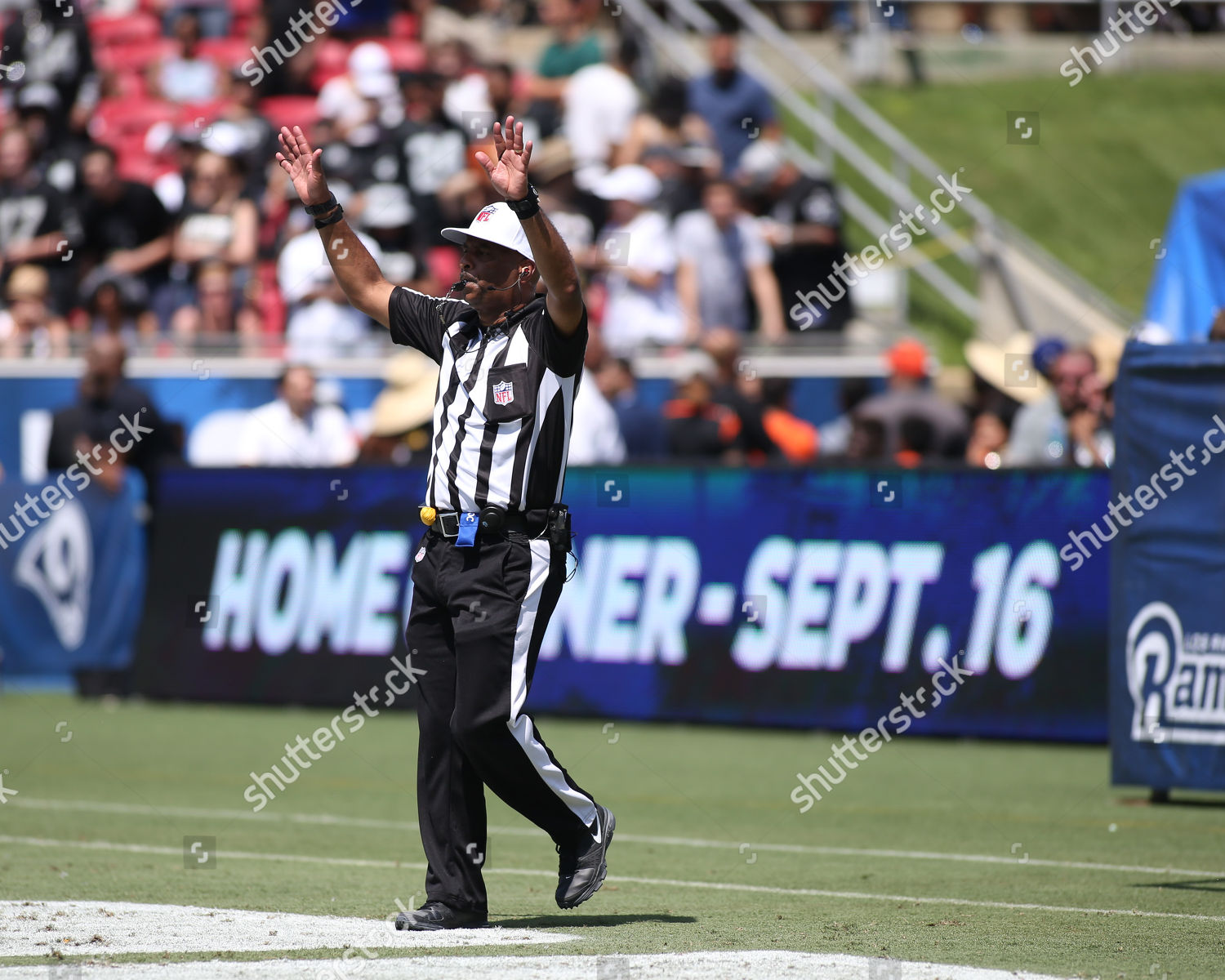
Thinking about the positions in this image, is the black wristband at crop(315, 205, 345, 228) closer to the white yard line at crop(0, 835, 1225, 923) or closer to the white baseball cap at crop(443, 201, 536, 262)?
the white baseball cap at crop(443, 201, 536, 262)

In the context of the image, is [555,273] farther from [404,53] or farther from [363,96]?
[404,53]

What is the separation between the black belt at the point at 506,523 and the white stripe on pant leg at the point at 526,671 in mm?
52

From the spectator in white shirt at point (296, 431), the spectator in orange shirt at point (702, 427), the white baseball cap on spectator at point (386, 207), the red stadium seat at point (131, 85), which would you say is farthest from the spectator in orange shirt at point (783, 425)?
the red stadium seat at point (131, 85)

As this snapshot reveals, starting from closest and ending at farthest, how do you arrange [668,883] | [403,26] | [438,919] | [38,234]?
1. [438,919]
2. [668,883]
3. [38,234]
4. [403,26]

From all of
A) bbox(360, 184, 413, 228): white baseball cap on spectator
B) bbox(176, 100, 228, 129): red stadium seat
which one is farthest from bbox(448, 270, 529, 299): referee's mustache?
bbox(176, 100, 228, 129): red stadium seat

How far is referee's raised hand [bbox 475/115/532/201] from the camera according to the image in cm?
643

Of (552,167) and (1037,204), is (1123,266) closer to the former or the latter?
(1037,204)

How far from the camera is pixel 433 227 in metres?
18.3

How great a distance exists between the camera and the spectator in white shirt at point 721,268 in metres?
17.4

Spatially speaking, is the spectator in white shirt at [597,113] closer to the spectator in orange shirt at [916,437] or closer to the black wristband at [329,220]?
the spectator in orange shirt at [916,437]

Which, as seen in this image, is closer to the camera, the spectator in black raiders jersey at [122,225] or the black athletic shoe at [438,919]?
the black athletic shoe at [438,919]

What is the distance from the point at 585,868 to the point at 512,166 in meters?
2.35

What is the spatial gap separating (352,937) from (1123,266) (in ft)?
69.0

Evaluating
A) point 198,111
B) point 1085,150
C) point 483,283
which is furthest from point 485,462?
point 1085,150
